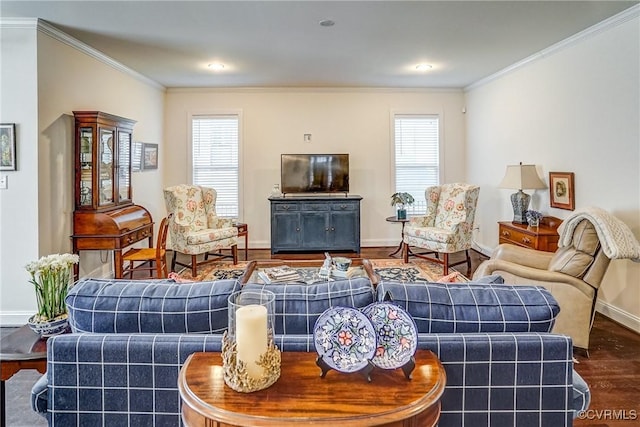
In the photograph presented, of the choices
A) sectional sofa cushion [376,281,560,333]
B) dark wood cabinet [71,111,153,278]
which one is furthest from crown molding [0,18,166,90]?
sectional sofa cushion [376,281,560,333]

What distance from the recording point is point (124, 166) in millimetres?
4441

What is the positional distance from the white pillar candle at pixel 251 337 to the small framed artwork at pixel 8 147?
3.39 metres

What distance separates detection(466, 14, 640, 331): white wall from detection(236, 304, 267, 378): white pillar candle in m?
3.49

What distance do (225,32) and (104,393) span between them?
131 inches

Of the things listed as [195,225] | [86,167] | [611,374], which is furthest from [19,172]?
[611,374]

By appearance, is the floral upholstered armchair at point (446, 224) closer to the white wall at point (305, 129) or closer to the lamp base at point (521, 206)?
the lamp base at point (521, 206)

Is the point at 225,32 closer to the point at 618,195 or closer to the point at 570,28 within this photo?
the point at 570,28

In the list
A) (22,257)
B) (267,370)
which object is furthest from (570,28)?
(22,257)

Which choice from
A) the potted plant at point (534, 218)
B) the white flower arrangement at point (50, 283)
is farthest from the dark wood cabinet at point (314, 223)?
the white flower arrangement at point (50, 283)

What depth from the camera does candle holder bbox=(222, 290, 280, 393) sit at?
105 cm

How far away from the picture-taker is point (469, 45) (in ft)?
13.6

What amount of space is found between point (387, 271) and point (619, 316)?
229 centimetres

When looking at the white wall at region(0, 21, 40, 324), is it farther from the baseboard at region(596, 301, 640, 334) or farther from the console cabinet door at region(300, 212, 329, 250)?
the baseboard at region(596, 301, 640, 334)

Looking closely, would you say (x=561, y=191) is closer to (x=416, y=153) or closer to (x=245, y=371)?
(x=416, y=153)
